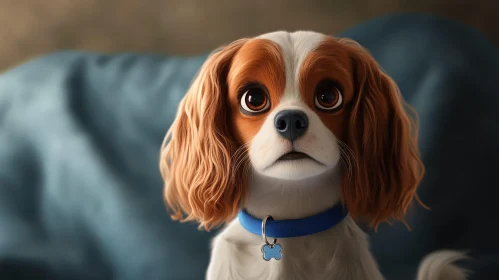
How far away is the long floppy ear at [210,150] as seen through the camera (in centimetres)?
74

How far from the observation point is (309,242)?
2.45ft

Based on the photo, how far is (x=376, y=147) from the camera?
2.45ft

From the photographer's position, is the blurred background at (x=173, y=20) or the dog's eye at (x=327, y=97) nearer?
the dog's eye at (x=327, y=97)

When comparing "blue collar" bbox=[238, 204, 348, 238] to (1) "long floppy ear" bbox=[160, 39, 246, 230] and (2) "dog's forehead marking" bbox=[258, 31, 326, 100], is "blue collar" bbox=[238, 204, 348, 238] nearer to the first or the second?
(1) "long floppy ear" bbox=[160, 39, 246, 230]

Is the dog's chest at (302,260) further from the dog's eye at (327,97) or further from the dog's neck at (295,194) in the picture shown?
the dog's eye at (327,97)

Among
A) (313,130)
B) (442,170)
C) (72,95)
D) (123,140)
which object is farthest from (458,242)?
(72,95)

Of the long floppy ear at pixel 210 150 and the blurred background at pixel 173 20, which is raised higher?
the blurred background at pixel 173 20

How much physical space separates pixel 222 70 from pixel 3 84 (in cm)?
84

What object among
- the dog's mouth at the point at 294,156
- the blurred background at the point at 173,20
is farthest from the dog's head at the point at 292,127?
the blurred background at the point at 173,20

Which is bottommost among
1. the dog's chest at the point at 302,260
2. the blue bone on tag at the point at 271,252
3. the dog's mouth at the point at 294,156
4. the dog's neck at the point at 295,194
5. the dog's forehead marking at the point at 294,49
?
the dog's chest at the point at 302,260

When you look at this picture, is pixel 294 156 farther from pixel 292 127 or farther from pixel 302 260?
pixel 302 260

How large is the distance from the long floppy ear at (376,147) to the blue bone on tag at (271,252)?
116mm

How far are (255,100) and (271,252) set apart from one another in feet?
0.67

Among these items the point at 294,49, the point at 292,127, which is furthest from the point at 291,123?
the point at 294,49
